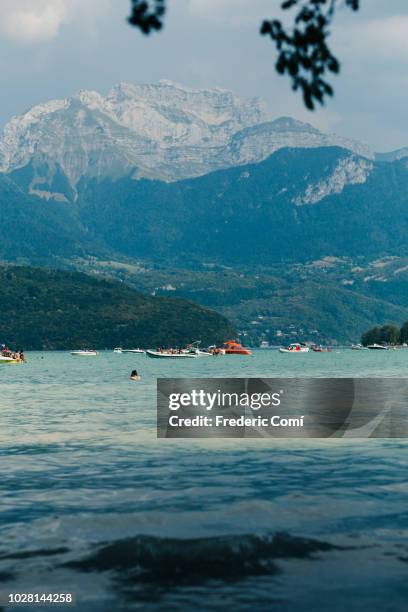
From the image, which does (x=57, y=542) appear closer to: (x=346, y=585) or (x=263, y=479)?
(x=346, y=585)

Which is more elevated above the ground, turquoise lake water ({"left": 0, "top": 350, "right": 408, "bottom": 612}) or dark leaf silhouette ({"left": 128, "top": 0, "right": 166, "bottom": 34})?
dark leaf silhouette ({"left": 128, "top": 0, "right": 166, "bottom": 34})

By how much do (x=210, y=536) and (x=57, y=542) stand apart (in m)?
3.74

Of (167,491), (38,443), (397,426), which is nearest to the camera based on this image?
(167,491)

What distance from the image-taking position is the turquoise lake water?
18094mm

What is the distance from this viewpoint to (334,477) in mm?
31812

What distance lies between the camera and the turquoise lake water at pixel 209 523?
1809 centimetres

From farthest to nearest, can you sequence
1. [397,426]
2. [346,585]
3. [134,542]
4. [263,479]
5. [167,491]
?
[397,426], [263,479], [167,491], [134,542], [346,585]

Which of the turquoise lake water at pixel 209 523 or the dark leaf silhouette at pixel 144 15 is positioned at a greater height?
the dark leaf silhouette at pixel 144 15

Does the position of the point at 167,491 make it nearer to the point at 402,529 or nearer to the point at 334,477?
the point at 334,477

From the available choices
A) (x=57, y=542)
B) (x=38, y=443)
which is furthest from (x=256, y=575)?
(x=38, y=443)

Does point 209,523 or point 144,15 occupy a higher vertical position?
point 144,15

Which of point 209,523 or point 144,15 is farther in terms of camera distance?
point 209,523

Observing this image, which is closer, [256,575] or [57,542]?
[256,575]

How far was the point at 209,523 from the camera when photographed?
23.9 m
